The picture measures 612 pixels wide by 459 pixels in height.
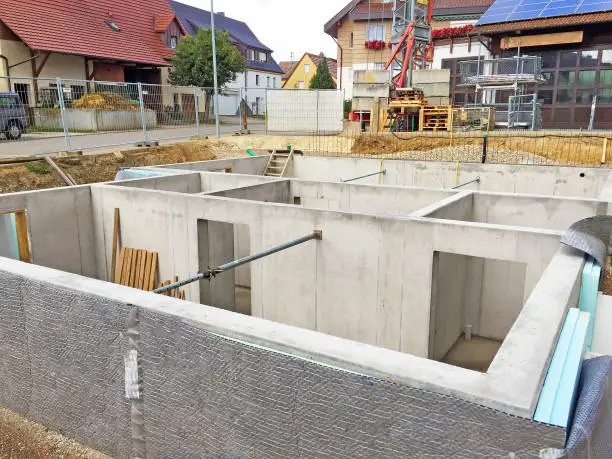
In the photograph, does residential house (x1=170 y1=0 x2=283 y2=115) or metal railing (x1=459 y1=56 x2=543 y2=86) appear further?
residential house (x1=170 y1=0 x2=283 y2=115)

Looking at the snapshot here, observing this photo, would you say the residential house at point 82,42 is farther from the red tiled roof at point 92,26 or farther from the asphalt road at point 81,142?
the asphalt road at point 81,142

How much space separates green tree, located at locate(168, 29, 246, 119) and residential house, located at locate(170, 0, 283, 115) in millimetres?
9593

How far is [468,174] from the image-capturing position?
16.4 metres

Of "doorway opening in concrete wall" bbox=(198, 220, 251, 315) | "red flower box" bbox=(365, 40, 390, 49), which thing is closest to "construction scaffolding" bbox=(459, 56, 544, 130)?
"red flower box" bbox=(365, 40, 390, 49)

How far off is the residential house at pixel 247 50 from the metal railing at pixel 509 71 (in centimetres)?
2675

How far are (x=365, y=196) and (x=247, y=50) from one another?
154ft

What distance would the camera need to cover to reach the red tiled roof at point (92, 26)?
1130 inches

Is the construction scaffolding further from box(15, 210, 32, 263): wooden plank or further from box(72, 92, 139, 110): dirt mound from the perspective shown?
box(15, 210, 32, 263): wooden plank

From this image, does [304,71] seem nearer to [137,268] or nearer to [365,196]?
[365,196]

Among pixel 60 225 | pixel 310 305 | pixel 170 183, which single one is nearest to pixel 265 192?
pixel 170 183

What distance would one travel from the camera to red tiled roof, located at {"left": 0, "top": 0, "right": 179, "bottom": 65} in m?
28.7

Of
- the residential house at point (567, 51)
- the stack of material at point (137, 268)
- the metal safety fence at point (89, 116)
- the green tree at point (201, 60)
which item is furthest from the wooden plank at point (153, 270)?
the green tree at point (201, 60)

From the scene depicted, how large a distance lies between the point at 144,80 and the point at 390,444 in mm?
39145

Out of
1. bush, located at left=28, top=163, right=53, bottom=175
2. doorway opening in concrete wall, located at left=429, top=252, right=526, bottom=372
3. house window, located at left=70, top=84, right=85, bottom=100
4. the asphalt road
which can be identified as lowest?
doorway opening in concrete wall, located at left=429, top=252, right=526, bottom=372
